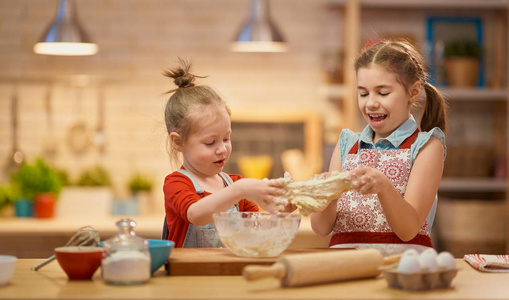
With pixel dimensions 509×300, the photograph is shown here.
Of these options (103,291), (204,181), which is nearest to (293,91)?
(204,181)

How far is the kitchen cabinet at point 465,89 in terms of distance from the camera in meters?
4.10

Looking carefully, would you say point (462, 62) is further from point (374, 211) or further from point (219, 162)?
point (219, 162)

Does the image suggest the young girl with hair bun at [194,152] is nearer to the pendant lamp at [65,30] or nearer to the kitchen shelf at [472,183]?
the pendant lamp at [65,30]

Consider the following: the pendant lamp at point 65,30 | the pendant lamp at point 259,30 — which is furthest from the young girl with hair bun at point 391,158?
the pendant lamp at point 65,30

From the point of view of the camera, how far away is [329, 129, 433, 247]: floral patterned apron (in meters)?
1.73

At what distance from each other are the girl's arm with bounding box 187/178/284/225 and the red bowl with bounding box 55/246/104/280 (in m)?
0.27

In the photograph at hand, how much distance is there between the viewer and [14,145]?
4320 mm

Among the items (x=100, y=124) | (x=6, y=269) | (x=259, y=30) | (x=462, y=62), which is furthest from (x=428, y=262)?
(x=100, y=124)

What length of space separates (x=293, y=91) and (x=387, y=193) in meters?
2.89

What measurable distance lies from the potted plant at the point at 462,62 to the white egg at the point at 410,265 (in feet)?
10.1

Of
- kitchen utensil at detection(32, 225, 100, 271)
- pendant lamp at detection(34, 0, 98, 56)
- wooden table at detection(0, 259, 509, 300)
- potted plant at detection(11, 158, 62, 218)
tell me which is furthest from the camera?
potted plant at detection(11, 158, 62, 218)

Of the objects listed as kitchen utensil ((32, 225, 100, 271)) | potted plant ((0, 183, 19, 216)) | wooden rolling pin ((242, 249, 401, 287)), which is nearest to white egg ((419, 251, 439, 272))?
wooden rolling pin ((242, 249, 401, 287))

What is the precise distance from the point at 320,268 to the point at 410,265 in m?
0.17

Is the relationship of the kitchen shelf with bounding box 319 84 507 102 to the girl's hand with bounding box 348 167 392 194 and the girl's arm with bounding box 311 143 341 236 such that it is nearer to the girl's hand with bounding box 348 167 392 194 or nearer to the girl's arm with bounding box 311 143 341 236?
the girl's arm with bounding box 311 143 341 236
